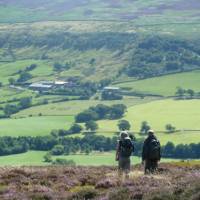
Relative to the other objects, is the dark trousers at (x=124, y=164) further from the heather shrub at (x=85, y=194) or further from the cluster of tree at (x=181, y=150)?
the cluster of tree at (x=181, y=150)

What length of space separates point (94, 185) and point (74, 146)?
10436 centimetres

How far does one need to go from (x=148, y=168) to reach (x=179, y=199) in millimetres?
12363

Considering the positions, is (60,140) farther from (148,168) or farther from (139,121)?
(148,168)

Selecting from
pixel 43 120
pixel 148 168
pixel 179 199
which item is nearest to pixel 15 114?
pixel 43 120

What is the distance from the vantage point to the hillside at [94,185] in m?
27.9

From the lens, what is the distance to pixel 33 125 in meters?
162

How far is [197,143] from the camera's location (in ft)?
448

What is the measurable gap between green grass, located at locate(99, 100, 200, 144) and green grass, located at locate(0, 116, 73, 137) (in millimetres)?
9826

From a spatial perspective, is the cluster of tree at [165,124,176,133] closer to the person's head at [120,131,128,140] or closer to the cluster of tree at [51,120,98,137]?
the cluster of tree at [51,120,98,137]

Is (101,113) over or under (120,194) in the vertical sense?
under

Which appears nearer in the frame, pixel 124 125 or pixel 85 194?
pixel 85 194

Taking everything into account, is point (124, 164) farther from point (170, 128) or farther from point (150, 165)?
point (170, 128)

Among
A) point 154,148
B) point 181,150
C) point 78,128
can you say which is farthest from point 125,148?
point 78,128

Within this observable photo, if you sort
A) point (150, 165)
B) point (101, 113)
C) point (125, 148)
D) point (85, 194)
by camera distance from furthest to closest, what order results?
point (101, 113)
point (150, 165)
point (125, 148)
point (85, 194)
